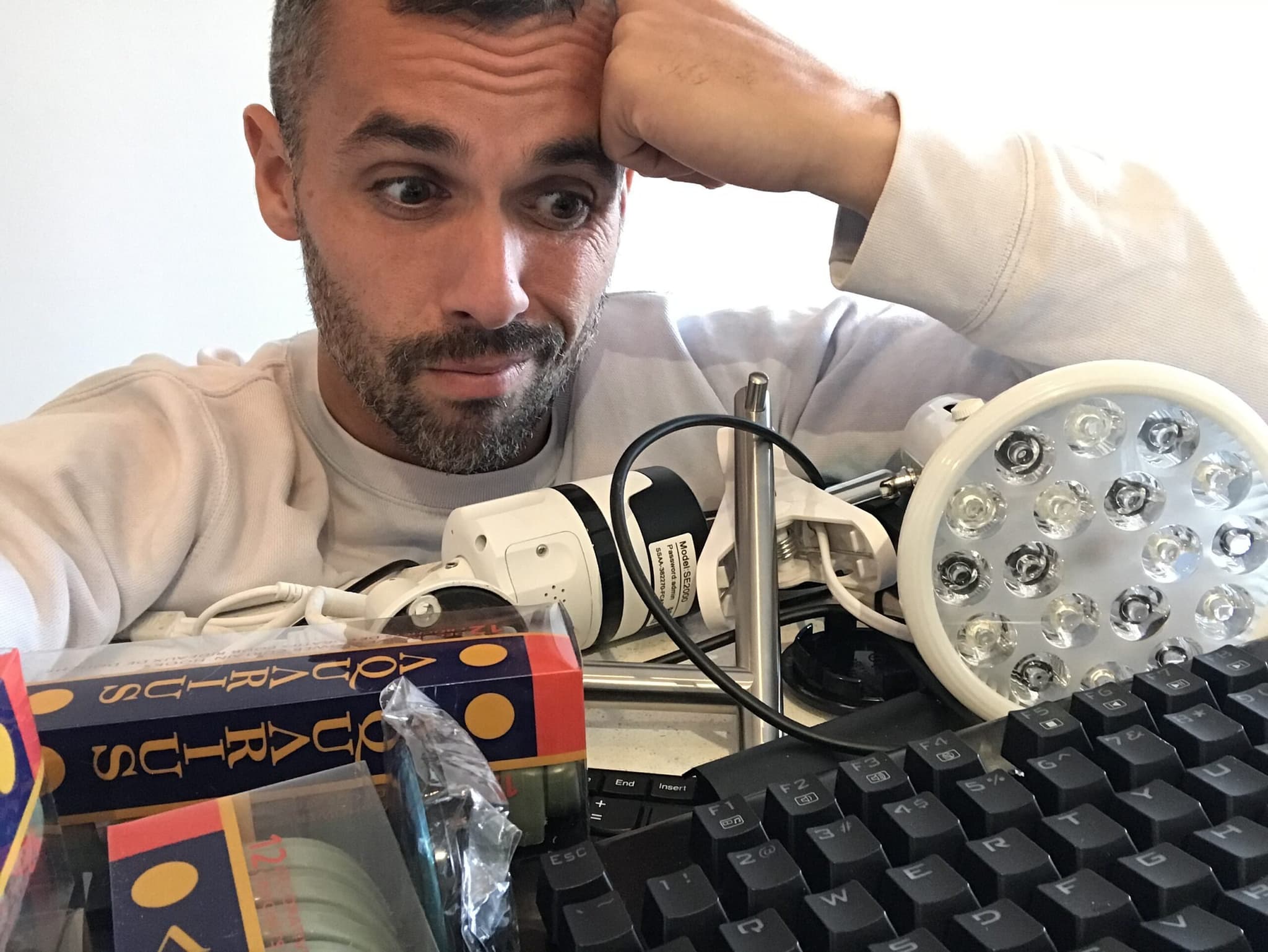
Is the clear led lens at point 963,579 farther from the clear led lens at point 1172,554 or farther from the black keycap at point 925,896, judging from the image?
the black keycap at point 925,896

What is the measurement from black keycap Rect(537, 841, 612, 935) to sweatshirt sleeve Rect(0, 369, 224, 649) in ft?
1.20

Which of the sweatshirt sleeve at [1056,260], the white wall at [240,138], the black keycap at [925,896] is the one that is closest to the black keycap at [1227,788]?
the black keycap at [925,896]

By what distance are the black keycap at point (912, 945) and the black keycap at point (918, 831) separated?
0.11ft

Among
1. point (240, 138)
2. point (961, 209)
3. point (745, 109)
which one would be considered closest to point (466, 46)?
point (745, 109)

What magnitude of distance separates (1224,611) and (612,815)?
32cm

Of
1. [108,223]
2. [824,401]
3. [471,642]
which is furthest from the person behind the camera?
[108,223]

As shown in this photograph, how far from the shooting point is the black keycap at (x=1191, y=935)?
0.26 metres

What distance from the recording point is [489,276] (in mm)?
616

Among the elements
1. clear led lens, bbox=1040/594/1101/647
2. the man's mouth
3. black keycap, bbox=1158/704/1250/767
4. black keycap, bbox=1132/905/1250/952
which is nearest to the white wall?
the man's mouth

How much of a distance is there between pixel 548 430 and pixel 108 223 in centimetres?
78

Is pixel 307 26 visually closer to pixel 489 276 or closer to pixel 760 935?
pixel 489 276

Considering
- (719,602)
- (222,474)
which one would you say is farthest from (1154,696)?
(222,474)

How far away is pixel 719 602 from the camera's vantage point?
1.76 ft

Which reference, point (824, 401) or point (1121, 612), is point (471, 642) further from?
point (824, 401)
